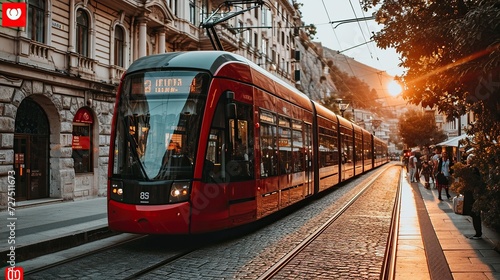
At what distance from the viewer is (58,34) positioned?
17.1 m

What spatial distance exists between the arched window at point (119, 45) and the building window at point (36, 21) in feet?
15.2

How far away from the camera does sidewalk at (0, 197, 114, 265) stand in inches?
341

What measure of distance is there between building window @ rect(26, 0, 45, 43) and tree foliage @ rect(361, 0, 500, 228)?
35.2ft

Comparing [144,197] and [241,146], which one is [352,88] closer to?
[241,146]

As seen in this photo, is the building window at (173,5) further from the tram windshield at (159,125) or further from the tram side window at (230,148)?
the tram windshield at (159,125)

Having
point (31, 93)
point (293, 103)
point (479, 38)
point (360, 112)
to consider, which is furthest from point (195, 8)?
point (360, 112)

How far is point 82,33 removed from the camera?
1872cm

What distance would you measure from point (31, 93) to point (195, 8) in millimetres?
14861

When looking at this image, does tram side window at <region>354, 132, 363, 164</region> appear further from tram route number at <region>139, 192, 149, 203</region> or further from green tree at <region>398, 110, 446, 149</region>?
green tree at <region>398, 110, 446, 149</region>

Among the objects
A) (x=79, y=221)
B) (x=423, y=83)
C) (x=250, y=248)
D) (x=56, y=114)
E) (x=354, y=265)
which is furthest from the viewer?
(x=56, y=114)

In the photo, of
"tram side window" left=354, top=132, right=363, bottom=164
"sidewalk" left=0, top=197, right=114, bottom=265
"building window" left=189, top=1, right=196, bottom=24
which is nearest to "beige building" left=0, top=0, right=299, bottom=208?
"sidewalk" left=0, top=197, right=114, bottom=265

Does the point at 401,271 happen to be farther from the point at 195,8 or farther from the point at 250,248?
the point at 195,8

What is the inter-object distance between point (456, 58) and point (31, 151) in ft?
44.3

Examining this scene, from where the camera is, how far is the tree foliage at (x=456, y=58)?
23.5ft
